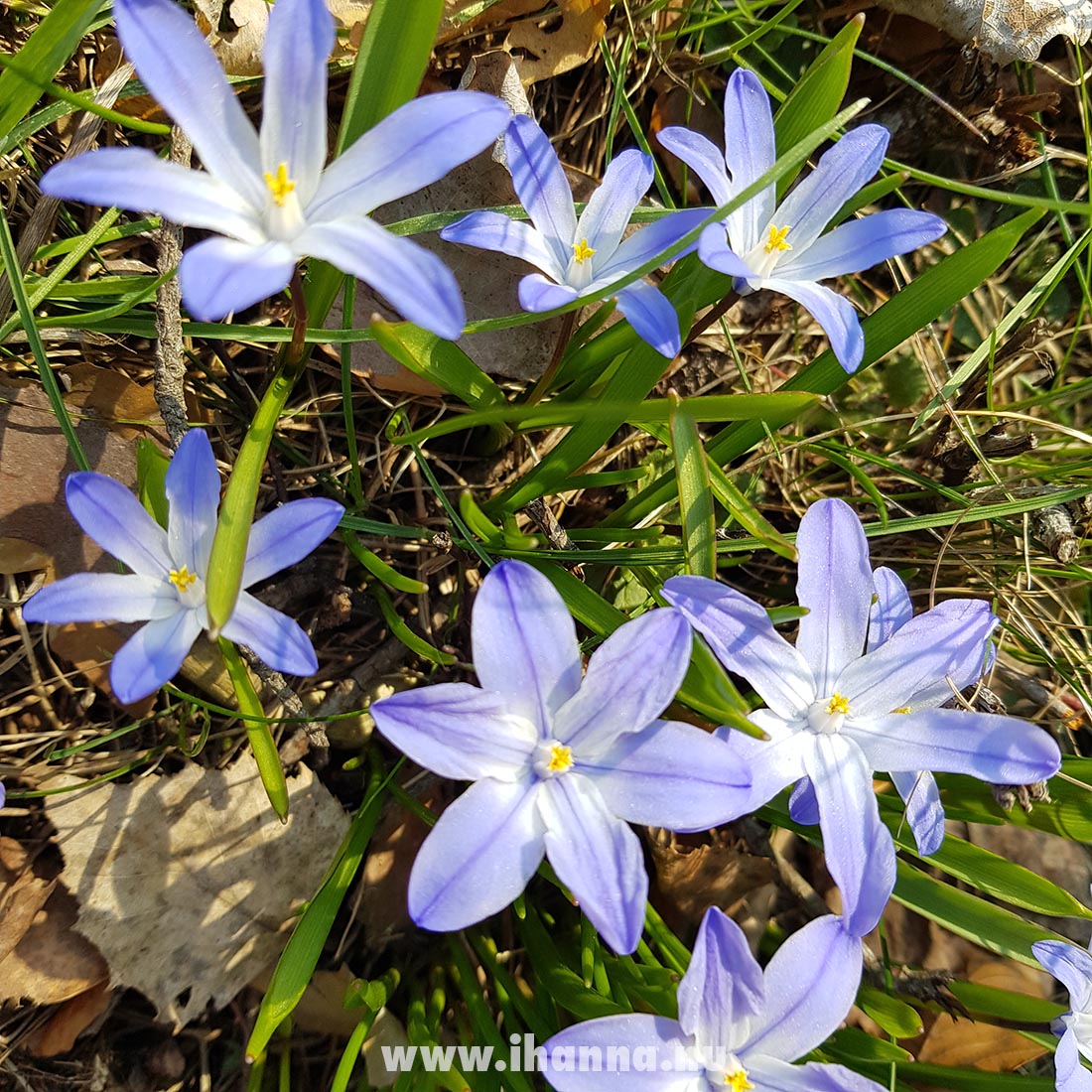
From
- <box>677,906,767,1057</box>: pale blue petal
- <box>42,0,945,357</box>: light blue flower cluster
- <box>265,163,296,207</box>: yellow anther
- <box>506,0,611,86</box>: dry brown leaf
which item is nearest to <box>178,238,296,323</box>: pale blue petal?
<box>42,0,945,357</box>: light blue flower cluster

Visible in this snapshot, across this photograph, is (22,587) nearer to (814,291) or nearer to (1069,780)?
(814,291)

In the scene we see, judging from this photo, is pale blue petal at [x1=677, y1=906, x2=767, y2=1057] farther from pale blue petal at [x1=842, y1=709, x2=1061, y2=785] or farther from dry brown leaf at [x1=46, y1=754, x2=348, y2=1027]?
dry brown leaf at [x1=46, y1=754, x2=348, y2=1027]

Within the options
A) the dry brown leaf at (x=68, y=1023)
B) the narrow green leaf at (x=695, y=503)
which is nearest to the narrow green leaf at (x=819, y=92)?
the narrow green leaf at (x=695, y=503)

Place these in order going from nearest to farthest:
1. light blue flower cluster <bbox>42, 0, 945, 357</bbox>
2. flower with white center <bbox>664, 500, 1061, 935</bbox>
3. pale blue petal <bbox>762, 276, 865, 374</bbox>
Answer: light blue flower cluster <bbox>42, 0, 945, 357</bbox>
flower with white center <bbox>664, 500, 1061, 935</bbox>
pale blue petal <bbox>762, 276, 865, 374</bbox>

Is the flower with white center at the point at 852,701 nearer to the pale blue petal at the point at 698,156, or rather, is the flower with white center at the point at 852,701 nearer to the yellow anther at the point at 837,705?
the yellow anther at the point at 837,705

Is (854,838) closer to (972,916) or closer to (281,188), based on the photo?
(972,916)

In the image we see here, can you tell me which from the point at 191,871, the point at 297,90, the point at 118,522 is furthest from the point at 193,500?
the point at 191,871
